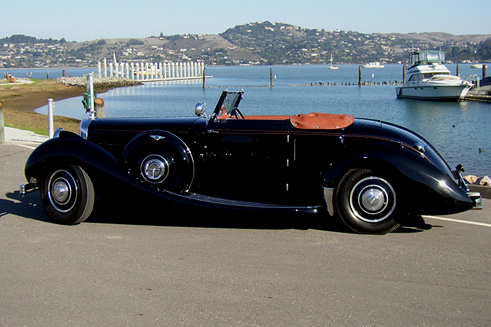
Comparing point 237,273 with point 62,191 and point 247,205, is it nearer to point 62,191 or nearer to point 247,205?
point 247,205

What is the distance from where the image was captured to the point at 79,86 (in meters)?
73.3

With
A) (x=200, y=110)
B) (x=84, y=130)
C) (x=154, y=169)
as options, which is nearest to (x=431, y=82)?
(x=200, y=110)

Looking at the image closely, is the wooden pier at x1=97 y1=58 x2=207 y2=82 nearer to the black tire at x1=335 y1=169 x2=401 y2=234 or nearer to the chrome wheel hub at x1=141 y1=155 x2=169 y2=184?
the chrome wheel hub at x1=141 y1=155 x2=169 y2=184

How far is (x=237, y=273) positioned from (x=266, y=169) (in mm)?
1585

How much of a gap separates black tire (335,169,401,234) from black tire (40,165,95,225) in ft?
8.62

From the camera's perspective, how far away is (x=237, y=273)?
15.6ft

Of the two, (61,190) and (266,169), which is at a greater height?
(266,169)

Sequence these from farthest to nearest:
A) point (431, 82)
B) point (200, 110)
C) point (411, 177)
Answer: point (431, 82), point (200, 110), point (411, 177)

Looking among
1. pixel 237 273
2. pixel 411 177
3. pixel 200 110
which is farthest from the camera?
pixel 200 110

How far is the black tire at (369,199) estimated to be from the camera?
5.71 metres

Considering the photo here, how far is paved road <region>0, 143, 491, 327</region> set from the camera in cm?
393

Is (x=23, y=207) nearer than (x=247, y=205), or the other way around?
(x=247, y=205)

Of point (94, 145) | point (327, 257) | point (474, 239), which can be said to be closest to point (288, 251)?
point (327, 257)

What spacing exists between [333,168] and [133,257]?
2106 mm
